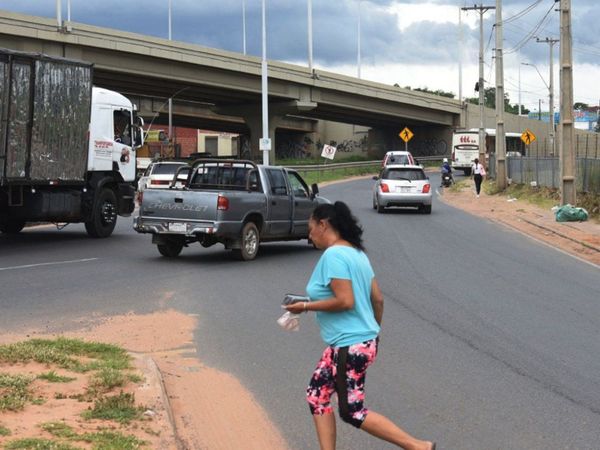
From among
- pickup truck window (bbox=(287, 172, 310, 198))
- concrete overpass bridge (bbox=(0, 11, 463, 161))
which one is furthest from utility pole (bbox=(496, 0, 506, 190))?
pickup truck window (bbox=(287, 172, 310, 198))

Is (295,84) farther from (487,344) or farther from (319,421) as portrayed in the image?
(319,421)

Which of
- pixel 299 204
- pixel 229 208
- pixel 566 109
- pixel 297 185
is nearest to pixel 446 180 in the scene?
pixel 566 109

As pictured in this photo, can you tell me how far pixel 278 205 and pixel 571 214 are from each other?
466 inches

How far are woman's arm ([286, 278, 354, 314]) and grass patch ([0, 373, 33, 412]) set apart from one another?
7.71 ft

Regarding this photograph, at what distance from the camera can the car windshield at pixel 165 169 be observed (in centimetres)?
3241

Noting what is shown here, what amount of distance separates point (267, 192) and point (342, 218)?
12.3 metres

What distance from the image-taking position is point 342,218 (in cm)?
523

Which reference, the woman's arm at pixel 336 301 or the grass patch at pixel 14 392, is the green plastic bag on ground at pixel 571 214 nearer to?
the grass patch at pixel 14 392

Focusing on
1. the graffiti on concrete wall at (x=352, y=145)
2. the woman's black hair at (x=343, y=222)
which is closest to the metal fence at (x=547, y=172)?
the woman's black hair at (x=343, y=222)

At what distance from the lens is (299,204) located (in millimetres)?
18516

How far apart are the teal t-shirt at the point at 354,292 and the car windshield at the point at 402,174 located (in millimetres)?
25749

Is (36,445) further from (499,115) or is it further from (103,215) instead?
(499,115)

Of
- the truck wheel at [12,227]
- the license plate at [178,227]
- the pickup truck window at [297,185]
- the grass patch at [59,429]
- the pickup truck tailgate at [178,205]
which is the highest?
the pickup truck window at [297,185]

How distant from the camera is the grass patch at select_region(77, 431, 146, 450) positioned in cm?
542
